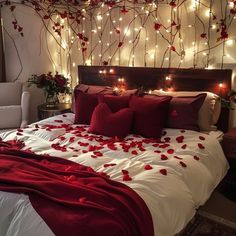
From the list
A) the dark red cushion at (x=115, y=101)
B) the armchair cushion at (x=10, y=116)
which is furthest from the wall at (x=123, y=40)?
the dark red cushion at (x=115, y=101)

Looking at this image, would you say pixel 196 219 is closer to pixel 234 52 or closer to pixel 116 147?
pixel 116 147

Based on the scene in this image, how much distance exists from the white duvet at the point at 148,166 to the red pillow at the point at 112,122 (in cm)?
8

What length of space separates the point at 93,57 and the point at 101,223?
292 centimetres

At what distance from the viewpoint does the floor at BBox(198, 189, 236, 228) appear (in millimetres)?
2246

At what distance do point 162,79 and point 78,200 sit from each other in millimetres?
2050

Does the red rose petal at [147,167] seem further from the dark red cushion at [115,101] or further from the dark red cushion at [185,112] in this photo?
the dark red cushion at [115,101]

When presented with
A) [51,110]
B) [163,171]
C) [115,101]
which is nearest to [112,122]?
[115,101]

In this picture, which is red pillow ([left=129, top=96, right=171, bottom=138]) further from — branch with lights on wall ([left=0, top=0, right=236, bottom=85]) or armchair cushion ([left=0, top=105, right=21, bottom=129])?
armchair cushion ([left=0, top=105, right=21, bottom=129])

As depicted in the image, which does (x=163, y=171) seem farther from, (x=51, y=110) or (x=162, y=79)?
(x=51, y=110)

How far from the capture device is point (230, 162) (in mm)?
2672

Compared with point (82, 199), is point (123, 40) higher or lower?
higher

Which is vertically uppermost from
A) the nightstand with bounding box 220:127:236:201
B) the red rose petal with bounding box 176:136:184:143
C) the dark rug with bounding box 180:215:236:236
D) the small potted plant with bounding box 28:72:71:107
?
the small potted plant with bounding box 28:72:71:107

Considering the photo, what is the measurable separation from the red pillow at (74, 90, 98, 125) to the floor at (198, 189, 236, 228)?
1.41m

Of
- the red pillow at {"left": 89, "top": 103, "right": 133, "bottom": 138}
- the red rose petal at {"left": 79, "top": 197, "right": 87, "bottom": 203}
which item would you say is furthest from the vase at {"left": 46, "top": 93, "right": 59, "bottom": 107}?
the red rose petal at {"left": 79, "top": 197, "right": 87, "bottom": 203}
